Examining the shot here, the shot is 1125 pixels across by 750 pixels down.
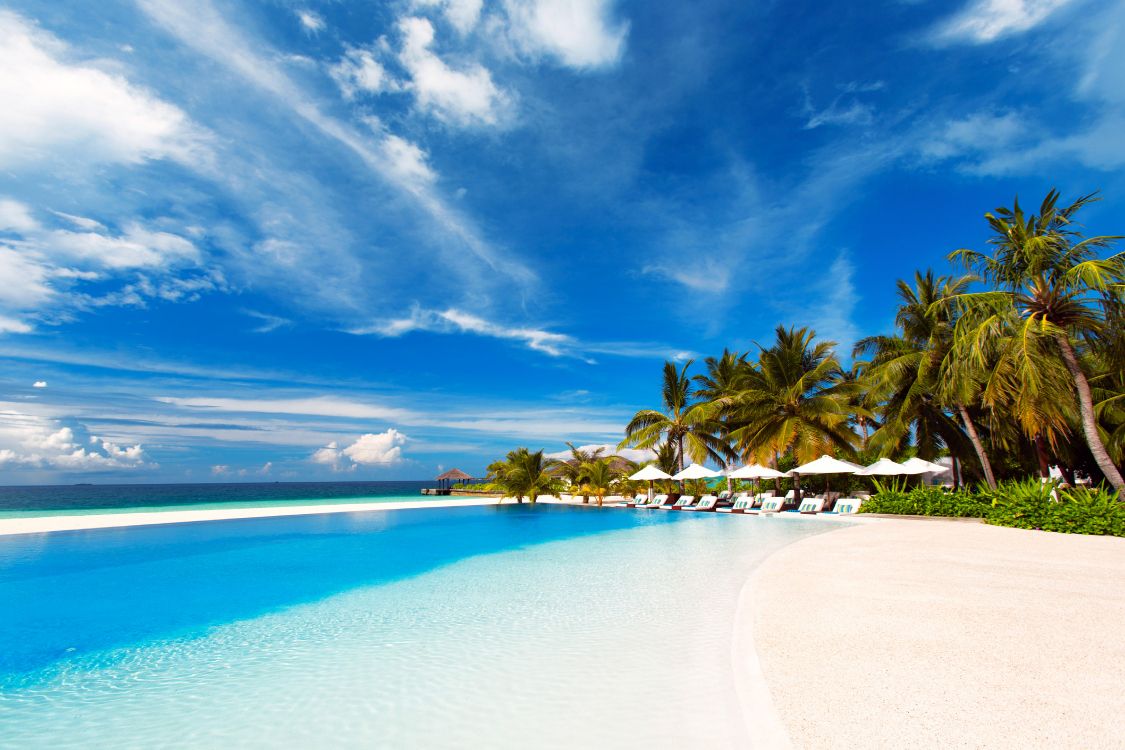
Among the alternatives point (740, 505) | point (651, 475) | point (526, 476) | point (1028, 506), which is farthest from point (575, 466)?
point (1028, 506)

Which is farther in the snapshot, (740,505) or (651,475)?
(651,475)

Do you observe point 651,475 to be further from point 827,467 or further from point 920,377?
point 920,377

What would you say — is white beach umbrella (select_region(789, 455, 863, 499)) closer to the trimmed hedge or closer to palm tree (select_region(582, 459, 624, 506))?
the trimmed hedge

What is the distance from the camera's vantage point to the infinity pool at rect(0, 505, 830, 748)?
3500mm

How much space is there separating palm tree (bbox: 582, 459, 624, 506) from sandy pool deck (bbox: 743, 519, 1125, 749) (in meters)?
18.9

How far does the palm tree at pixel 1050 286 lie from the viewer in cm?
1078

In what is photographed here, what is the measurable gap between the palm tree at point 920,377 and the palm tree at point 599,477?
11.9m

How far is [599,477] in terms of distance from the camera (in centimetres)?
2652

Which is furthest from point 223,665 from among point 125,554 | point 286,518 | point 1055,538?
point 286,518

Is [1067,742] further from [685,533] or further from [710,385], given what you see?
[710,385]

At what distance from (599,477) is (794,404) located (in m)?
9.51

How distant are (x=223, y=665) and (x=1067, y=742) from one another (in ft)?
19.2

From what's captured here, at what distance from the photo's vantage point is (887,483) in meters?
21.8

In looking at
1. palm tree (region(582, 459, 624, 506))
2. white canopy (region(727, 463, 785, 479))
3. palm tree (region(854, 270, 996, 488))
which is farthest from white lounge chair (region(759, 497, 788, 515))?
palm tree (region(582, 459, 624, 506))
